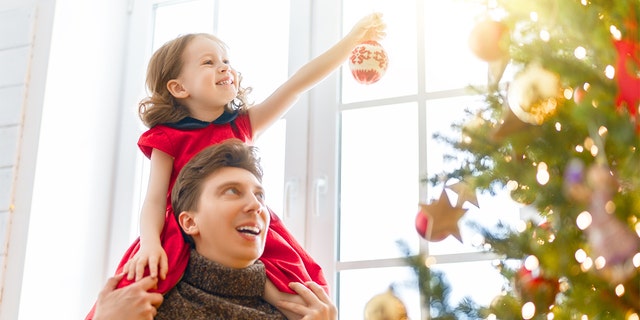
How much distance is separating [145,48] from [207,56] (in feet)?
2.17

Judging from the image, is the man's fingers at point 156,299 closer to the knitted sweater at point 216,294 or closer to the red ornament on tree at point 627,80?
the knitted sweater at point 216,294

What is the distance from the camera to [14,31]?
2.46m

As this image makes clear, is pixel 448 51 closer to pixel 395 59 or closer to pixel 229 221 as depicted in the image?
pixel 395 59

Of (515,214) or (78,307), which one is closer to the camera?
(515,214)

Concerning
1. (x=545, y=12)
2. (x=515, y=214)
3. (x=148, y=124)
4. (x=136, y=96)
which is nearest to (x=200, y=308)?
(x=148, y=124)

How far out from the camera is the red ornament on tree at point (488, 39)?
1328mm

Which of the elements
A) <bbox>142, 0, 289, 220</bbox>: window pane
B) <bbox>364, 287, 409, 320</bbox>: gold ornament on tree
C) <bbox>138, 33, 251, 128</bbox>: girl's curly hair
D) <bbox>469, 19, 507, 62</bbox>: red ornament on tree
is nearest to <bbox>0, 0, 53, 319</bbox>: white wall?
<bbox>142, 0, 289, 220</bbox>: window pane

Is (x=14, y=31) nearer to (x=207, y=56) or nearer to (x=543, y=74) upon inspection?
(x=207, y=56)

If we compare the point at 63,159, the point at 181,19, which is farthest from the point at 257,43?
the point at 63,159

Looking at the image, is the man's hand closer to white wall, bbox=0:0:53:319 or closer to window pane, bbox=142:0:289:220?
white wall, bbox=0:0:53:319

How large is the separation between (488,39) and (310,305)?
2.25 feet

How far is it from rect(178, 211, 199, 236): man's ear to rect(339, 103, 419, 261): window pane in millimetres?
524

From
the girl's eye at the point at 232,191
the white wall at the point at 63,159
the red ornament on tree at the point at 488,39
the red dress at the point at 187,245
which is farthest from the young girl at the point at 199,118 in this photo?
the red ornament on tree at the point at 488,39

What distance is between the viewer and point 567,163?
1.18 m
